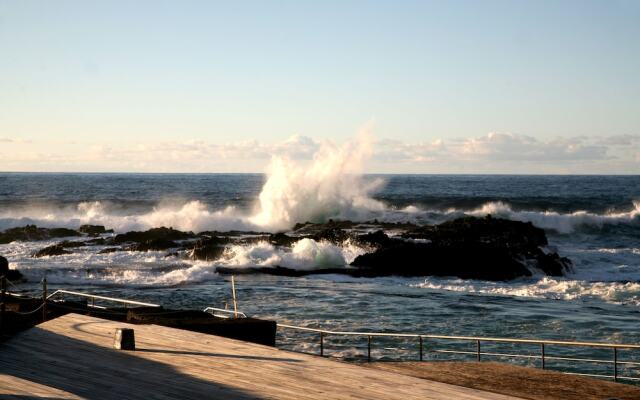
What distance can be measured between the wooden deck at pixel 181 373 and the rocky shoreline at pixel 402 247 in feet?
73.4

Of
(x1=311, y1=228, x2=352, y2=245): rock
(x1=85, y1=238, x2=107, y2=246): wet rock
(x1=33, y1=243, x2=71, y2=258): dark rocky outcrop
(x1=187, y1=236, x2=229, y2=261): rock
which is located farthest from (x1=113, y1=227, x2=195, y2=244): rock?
(x1=311, y1=228, x2=352, y2=245): rock

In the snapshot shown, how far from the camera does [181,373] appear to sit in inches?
425

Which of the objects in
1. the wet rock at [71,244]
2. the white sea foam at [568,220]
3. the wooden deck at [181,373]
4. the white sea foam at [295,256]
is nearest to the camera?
the wooden deck at [181,373]

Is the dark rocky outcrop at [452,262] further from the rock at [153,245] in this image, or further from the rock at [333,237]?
the rock at [153,245]

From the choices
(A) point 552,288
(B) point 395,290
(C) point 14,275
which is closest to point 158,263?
(C) point 14,275

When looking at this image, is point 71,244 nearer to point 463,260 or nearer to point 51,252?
point 51,252

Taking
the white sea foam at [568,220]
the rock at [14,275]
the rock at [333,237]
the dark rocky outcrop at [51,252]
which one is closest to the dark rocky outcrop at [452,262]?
the rock at [333,237]

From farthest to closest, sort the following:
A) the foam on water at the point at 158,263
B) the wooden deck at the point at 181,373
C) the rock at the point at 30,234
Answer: the rock at the point at 30,234 → the foam on water at the point at 158,263 → the wooden deck at the point at 181,373

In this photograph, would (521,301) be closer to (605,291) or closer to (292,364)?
(605,291)

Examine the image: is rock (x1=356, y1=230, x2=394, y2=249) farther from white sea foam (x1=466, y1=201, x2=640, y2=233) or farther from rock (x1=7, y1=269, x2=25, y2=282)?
white sea foam (x1=466, y1=201, x2=640, y2=233)

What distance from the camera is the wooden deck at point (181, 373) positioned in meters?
9.70

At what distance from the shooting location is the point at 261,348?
12.6 meters

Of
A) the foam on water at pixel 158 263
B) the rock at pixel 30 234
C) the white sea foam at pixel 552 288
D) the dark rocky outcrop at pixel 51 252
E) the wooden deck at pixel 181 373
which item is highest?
the wooden deck at pixel 181 373

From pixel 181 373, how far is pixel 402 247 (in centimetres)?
2710
